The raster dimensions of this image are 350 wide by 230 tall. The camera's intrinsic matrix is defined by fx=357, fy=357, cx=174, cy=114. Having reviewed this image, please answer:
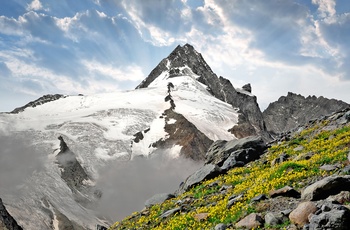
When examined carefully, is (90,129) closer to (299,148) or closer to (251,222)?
(299,148)

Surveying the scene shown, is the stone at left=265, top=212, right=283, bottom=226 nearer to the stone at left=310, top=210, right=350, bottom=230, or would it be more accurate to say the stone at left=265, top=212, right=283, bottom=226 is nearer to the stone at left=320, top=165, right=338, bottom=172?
the stone at left=310, top=210, right=350, bottom=230

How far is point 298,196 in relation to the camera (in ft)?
44.8

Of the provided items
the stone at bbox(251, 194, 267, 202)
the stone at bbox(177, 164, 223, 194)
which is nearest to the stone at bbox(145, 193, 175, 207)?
the stone at bbox(177, 164, 223, 194)

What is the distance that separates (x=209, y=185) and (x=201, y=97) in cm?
15326

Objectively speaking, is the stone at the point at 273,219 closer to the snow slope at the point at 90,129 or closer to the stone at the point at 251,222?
the stone at the point at 251,222

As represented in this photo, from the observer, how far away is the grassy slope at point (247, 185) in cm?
1463

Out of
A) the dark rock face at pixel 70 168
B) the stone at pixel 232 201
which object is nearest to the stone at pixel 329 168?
A: the stone at pixel 232 201

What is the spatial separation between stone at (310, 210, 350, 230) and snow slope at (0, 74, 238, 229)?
7822cm

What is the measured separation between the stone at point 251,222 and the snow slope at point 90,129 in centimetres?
7494

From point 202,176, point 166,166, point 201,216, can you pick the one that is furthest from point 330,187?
point 166,166

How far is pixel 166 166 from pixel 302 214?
115m

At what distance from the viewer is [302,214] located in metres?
10.9

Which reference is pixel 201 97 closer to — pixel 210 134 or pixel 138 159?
pixel 210 134

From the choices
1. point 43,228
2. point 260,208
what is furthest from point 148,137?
point 260,208
